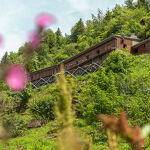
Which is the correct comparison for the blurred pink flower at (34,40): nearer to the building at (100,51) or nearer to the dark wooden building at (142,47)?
the building at (100,51)

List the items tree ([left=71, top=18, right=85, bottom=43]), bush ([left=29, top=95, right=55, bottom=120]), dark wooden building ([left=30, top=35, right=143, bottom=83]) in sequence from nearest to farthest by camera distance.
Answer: bush ([left=29, top=95, right=55, bottom=120]) → dark wooden building ([left=30, top=35, right=143, bottom=83]) → tree ([left=71, top=18, right=85, bottom=43])

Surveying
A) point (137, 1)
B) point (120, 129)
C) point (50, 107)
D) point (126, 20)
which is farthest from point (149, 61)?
point (137, 1)

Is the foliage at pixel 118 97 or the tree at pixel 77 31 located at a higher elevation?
the tree at pixel 77 31

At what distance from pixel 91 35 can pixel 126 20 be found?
14.5 meters

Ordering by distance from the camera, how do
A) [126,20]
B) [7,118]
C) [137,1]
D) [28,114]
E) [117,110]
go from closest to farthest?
[117,110], [7,118], [28,114], [126,20], [137,1]

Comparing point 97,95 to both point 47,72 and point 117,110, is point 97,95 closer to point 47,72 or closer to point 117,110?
point 117,110

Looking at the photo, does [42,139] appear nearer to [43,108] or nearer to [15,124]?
[15,124]

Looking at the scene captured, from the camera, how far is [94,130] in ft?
34.6

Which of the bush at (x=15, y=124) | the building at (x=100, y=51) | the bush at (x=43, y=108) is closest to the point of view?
the bush at (x=15, y=124)

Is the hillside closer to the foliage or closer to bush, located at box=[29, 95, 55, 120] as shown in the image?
bush, located at box=[29, 95, 55, 120]

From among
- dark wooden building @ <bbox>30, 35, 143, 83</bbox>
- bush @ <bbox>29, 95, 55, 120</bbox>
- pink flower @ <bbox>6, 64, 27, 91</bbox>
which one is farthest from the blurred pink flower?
dark wooden building @ <bbox>30, 35, 143, 83</bbox>

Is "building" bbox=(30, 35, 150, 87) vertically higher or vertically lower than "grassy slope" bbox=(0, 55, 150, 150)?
higher

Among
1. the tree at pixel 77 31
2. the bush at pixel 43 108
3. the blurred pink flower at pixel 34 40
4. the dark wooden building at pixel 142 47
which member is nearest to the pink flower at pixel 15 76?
the blurred pink flower at pixel 34 40

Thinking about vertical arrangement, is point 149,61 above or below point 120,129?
above
